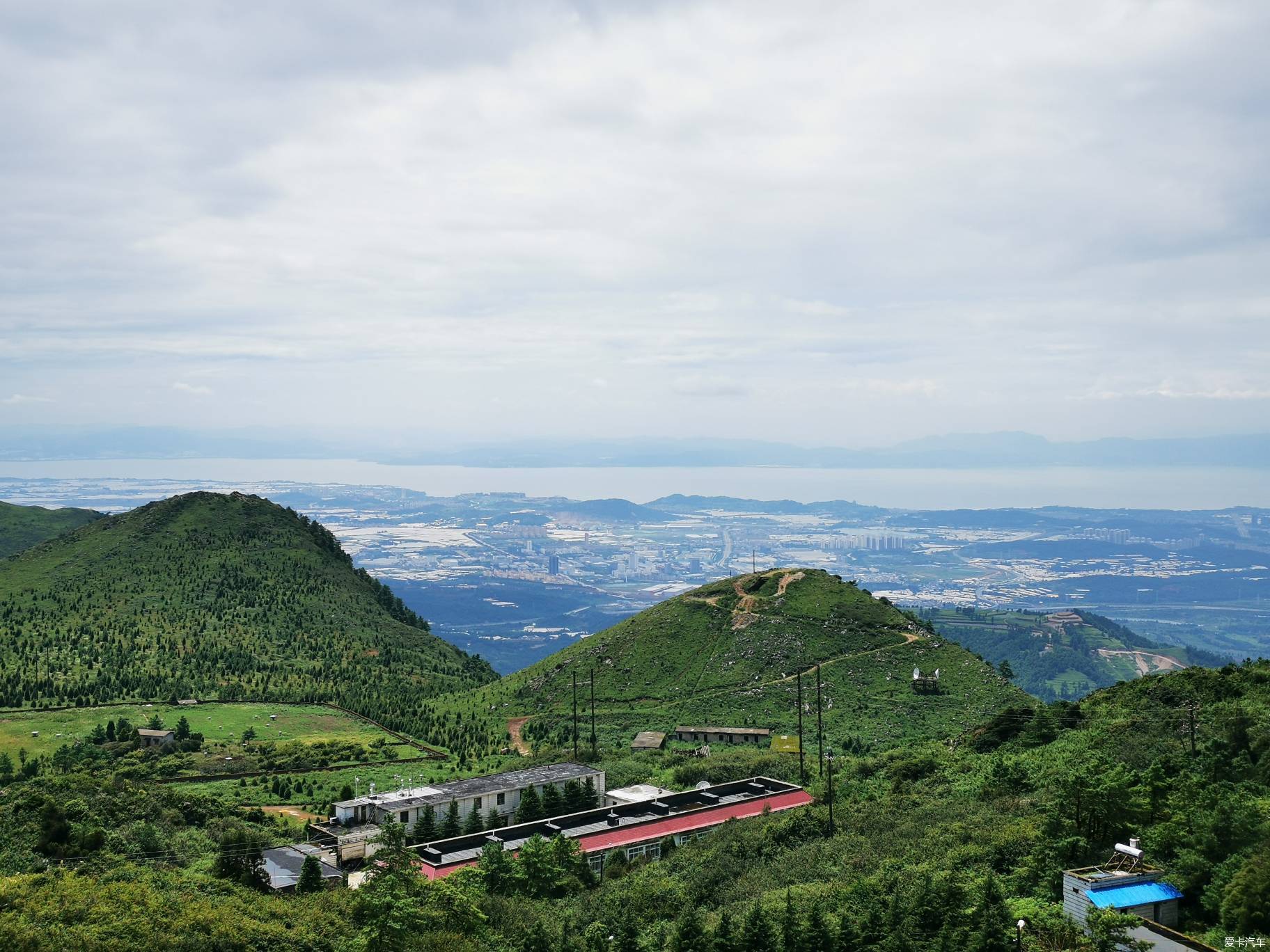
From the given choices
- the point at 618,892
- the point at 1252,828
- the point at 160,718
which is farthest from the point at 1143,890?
the point at 160,718

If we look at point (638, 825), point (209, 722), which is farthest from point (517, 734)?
point (638, 825)

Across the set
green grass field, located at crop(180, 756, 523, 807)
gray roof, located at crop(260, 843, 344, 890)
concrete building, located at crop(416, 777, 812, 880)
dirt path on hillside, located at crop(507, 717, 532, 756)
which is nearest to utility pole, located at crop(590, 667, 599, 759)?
dirt path on hillside, located at crop(507, 717, 532, 756)

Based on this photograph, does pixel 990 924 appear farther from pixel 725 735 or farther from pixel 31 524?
pixel 31 524

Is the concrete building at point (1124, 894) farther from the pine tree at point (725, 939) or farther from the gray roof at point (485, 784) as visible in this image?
the gray roof at point (485, 784)

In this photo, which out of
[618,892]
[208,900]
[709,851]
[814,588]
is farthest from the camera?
[814,588]

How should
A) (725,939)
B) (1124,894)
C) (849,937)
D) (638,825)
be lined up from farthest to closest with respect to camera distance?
(638,825)
(725,939)
(849,937)
(1124,894)

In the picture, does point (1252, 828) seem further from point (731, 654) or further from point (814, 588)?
point (814, 588)
